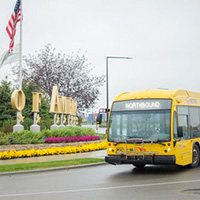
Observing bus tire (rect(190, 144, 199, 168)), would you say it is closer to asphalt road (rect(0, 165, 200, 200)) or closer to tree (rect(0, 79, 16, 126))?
asphalt road (rect(0, 165, 200, 200))

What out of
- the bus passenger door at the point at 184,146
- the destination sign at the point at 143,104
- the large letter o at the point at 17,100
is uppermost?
the large letter o at the point at 17,100

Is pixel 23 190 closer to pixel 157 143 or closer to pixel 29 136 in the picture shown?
pixel 157 143

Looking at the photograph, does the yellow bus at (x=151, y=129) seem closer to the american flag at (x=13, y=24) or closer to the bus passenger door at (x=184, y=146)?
the bus passenger door at (x=184, y=146)

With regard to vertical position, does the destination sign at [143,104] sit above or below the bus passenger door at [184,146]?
above

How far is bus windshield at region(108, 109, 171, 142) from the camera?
13.3m

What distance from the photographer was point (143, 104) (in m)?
14.0

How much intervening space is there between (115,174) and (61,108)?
62.4 ft

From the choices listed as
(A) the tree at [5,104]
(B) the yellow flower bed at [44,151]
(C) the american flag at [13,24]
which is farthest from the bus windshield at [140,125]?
(A) the tree at [5,104]

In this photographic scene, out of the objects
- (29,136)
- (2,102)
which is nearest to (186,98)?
(29,136)

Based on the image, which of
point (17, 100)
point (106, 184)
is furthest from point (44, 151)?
point (106, 184)

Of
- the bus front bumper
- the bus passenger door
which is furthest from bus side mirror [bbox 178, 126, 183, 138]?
the bus front bumper

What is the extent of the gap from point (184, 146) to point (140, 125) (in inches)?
69.7

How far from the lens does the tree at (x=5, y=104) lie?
3374 cm

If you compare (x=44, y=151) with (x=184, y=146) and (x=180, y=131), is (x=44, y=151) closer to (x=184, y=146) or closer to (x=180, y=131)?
(x=184, y=146)
